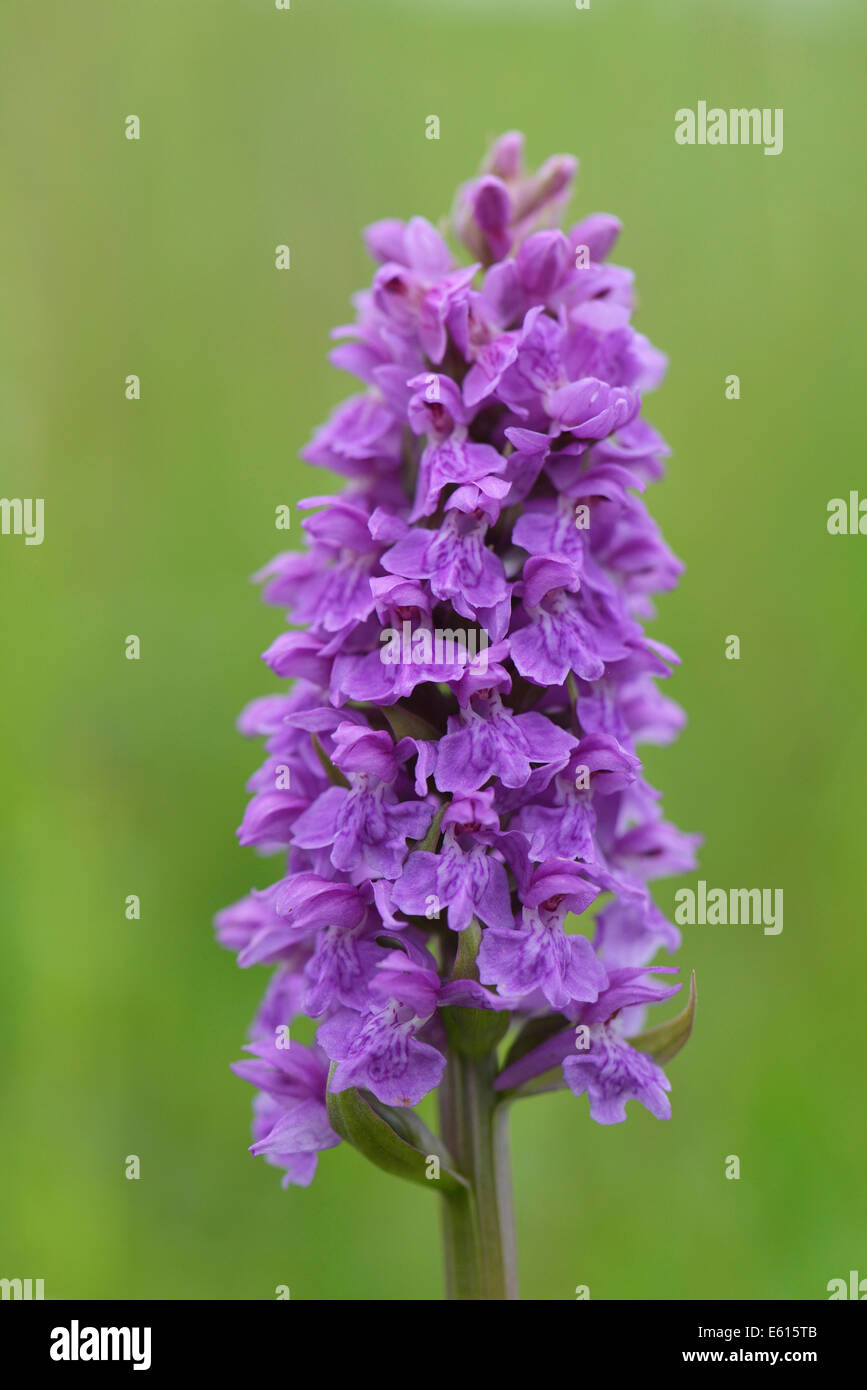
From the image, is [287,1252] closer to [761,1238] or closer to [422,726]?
[761,1238]

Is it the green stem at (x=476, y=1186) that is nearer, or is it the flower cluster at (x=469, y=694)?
the flower cluster at (x=469, y=694)

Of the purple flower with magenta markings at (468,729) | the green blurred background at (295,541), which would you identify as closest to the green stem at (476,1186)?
the purple flower with magenta markings at (468,729)

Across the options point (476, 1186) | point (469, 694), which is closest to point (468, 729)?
point (469, 694)

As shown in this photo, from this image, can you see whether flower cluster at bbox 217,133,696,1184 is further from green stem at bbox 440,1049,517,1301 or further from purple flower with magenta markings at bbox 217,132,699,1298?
green stem at bbox 440,1049,517,1301

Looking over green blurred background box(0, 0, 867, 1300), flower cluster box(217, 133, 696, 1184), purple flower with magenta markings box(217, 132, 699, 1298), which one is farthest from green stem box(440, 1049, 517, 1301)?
green blurred background box(0, 0, 867, 1300)

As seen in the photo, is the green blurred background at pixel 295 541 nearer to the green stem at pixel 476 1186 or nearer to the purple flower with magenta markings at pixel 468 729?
the green stem at pixel 476 1186

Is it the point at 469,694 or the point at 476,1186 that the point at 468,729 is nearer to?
the point at 469,694

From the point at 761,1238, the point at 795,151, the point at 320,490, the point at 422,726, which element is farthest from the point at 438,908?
the point at 795,151
